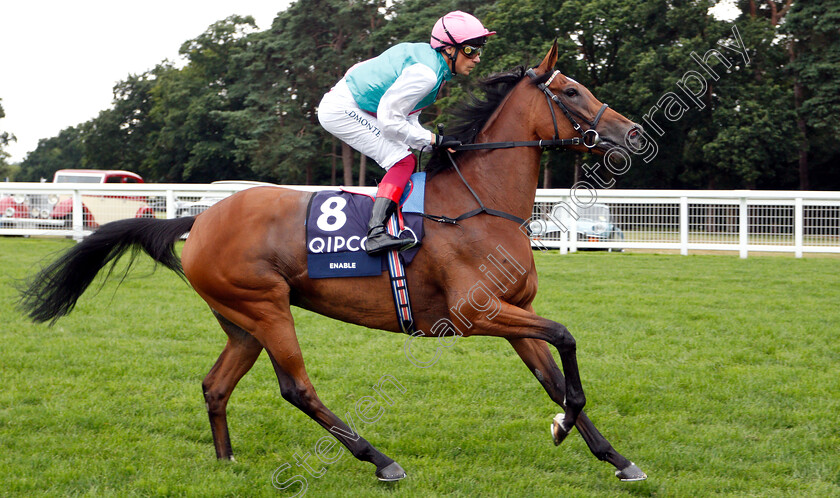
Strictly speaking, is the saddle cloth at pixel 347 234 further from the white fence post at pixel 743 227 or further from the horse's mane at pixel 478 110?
the white fence post at pixel 743 227

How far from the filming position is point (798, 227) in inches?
529

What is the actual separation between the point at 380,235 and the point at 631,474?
1808 mm

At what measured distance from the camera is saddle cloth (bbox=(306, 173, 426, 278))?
3766mm

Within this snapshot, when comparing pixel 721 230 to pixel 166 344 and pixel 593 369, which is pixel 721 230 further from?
pixel 166 344

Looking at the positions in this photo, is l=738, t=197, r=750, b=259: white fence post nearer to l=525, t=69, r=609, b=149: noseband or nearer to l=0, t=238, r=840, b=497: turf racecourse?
l=0, t=238, r=840, b=497: turf racecourse

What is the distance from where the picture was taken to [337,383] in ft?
17.3

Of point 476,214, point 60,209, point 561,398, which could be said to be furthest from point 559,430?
point 60,209

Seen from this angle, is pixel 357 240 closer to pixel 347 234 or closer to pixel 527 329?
pixel 347 234

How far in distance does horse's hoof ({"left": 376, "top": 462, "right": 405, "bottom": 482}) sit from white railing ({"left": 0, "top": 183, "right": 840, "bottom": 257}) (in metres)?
9.36

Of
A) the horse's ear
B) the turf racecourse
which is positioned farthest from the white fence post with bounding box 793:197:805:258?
the horse's ear

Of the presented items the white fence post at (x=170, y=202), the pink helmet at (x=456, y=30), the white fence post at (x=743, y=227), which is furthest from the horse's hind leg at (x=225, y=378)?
the white fence post at (x=743, y=227)

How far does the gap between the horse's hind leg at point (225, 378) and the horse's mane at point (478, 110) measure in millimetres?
1496

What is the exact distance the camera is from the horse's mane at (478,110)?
3.99 m

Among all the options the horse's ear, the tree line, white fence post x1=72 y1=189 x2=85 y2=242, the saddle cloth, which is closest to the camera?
the saddle cloth
